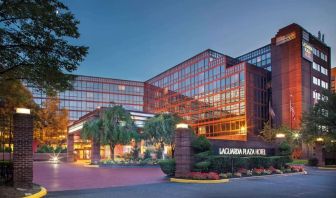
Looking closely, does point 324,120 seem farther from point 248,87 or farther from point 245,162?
point 248,87

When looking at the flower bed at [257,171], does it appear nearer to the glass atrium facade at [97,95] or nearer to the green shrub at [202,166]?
the green shrub at [202,166]

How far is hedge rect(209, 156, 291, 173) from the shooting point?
22.0 m

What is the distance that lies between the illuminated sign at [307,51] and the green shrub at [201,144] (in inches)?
2265

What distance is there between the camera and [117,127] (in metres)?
40.2

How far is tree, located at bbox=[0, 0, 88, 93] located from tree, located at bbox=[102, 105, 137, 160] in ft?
85.2

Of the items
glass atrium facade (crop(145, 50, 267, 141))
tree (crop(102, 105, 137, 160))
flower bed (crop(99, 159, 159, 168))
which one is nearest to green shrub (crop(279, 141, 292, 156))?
flower bed (crop(99, 159, 159, 168))

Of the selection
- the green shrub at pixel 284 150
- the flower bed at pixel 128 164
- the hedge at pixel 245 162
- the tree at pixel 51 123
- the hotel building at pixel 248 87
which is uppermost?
the hotel building at pixel 248 87

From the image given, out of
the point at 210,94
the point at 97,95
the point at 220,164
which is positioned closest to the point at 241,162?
the point at 220,164

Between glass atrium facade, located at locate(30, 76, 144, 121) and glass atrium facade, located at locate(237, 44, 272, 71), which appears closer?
glass atrium facade, located at locate(237, 44, 272, 71)

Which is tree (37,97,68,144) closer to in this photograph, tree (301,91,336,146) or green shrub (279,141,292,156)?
green shrub (279,141,292,156)

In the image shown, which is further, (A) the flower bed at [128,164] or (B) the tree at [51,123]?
(B) the tree at [51,123]

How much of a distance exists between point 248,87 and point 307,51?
15458mm

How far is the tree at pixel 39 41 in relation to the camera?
12492 mm

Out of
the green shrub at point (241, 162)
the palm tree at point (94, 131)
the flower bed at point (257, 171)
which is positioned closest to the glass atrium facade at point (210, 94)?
the palm tree at point (94, 131)
